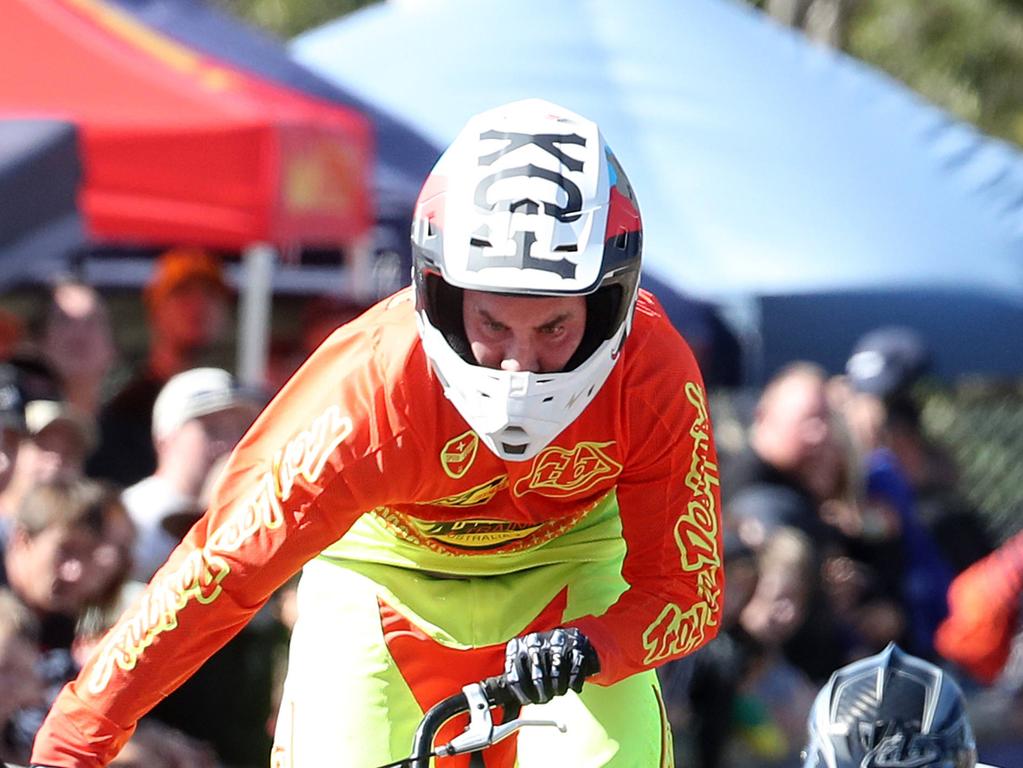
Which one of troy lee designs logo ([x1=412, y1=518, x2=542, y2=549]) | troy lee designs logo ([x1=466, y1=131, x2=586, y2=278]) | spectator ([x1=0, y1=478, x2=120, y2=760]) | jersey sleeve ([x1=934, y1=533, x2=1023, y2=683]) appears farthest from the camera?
jersey sleeve ([x1=934, y1=533, x2=1023, y2=683])

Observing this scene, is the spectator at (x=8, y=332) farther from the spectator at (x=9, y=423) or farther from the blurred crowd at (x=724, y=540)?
the spectator at (x=9, y=423)

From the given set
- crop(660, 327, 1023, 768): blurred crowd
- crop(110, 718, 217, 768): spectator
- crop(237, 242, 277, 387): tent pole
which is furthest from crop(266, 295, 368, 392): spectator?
crop(110, 718, 217, 768): spectator

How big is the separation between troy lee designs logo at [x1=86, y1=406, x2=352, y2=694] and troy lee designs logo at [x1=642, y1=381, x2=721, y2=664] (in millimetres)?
754

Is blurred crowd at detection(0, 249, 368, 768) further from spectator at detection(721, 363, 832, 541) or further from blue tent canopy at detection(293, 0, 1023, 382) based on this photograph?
blue tent canopy at detection(293, 0, 1023, 382)

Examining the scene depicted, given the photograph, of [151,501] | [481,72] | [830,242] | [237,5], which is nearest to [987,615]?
[151,501]

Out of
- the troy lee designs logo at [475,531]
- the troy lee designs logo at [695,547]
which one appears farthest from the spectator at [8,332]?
A: the troy lee designs logo at [695,547]

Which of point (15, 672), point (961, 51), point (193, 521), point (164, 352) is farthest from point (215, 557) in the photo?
point (961, 51)

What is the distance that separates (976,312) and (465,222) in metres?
8.37

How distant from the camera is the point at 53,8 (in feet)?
28.9

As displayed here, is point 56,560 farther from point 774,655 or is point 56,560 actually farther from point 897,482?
point 897,482

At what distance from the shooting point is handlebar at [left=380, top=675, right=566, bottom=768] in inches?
142

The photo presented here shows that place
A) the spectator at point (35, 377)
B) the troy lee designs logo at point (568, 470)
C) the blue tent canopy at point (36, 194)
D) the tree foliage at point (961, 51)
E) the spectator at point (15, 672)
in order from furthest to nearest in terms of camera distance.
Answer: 1. the tree foliage at point (961, 51)
2. the blue tent canopy at point (36, 194)
3. the spectator at point (35, 377)
4. the spectator at point (15, 672)
5. the troy lee designs logo at point (568, 470)

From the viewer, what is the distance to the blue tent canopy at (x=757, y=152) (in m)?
11.3

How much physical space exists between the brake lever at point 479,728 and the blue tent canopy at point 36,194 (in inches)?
175
